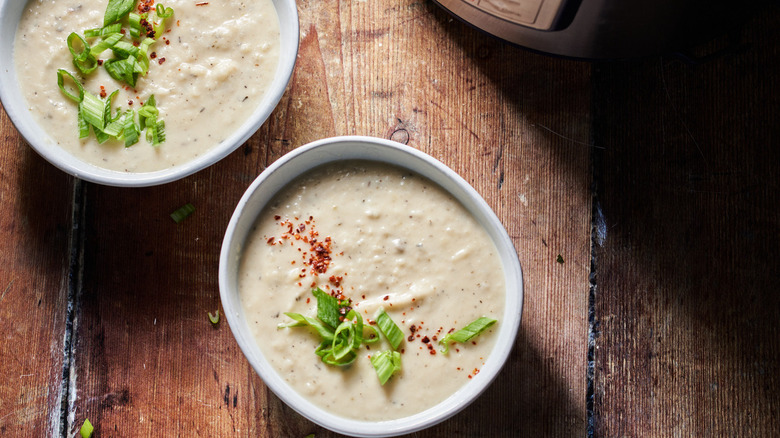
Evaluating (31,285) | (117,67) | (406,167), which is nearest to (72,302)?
(31,285)

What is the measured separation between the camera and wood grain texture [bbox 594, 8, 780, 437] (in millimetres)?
1670

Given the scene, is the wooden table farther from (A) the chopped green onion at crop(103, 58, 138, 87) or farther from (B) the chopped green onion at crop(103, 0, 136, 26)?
(B) the chopped green onion at crop(103, 0, 136, 26)

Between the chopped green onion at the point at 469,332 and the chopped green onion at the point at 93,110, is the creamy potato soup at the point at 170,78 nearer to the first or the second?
the chopped green onion at the point at 93,110

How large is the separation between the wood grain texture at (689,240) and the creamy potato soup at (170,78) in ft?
3.02

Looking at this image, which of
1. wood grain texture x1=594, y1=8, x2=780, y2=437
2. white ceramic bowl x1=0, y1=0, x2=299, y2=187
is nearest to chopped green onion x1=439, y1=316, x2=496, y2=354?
wood grain texture x1=594, y1=8, x2=780, y2=437

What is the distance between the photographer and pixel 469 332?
4.85 ft

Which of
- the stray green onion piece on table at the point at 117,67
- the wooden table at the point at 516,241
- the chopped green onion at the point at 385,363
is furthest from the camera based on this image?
the wooden table at the point at 516,241

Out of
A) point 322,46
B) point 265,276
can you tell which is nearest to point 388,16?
point 322,46

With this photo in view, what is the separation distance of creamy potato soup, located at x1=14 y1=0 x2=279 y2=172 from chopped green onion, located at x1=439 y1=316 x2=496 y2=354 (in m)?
0.72

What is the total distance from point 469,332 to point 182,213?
80 cm

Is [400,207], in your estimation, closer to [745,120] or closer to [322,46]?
[322,46]

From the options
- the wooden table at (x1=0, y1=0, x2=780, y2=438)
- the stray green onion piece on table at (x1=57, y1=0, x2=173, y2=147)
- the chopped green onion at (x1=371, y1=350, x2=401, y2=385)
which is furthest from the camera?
the wooden table at (x1=0, y1=0, x2=780, y2=438)

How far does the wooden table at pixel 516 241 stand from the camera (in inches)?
66.0

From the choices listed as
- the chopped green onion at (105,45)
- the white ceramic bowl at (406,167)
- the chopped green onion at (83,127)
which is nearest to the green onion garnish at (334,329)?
the white ceramic bowl at (406,167)
